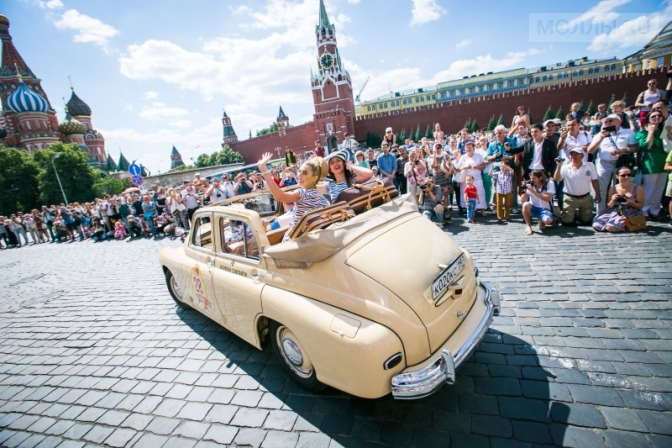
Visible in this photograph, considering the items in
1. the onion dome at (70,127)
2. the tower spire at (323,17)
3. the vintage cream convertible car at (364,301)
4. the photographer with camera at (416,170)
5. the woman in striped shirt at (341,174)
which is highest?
the tower spire at (323,17)

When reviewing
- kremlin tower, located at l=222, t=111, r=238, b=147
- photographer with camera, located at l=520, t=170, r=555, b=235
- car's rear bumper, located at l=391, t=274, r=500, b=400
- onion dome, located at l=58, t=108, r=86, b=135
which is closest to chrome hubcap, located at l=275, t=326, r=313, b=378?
car's rear bumper, located at l=391, t=274, r=500, b=400

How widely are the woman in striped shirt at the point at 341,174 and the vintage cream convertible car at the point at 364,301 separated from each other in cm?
133

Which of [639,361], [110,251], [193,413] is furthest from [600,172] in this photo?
[110,251]

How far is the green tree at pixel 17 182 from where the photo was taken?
35.3 metres

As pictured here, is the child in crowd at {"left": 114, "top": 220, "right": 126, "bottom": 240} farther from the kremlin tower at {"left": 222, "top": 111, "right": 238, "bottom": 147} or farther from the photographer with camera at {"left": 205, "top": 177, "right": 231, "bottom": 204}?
the kremlin tower at {"left": 222, "top": 111, "right": 238, "bottom": 147}

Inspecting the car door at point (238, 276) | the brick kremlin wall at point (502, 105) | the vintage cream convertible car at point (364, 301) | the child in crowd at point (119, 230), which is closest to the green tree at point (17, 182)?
the child in crowd at point (119, 230)

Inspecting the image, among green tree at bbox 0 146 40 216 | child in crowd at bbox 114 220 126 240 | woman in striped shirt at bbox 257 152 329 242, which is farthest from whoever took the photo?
green tree at bbox 0 146 40 216

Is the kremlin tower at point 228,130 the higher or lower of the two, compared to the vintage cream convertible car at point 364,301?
higher

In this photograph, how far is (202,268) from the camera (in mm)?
3674

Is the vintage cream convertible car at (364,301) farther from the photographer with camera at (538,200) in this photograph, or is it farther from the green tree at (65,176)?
the green tree at (65,176)

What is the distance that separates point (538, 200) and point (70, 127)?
71.1m

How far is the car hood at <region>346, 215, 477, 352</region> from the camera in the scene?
226 cm

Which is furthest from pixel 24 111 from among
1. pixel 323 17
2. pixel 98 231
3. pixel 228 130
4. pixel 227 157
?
pixel 323 17

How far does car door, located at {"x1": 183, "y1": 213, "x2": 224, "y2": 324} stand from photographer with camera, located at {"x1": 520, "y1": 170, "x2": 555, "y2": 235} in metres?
5.70
